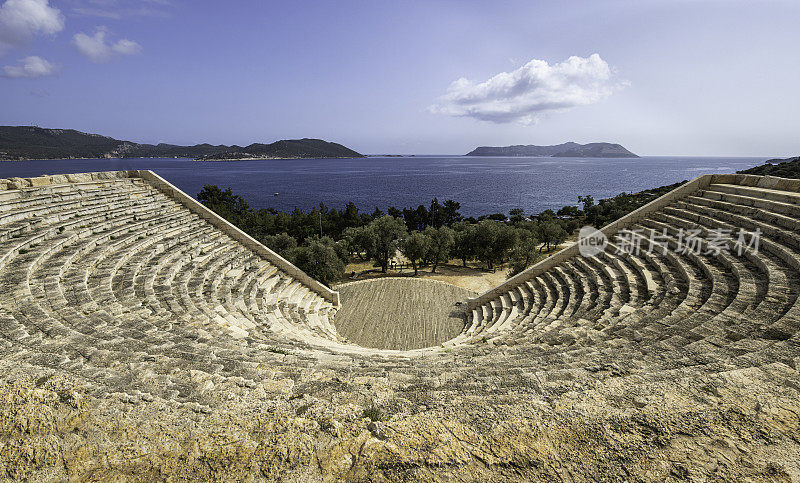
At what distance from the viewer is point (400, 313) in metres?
14.2

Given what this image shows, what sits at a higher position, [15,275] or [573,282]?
[15,275]

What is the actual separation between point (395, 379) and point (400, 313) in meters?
9.57

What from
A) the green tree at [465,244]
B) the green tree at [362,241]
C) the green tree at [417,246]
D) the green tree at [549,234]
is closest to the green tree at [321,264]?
the green tree at [362,241]

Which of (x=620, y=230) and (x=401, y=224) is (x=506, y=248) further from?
(x=620, y=230)

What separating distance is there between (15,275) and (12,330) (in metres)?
3.09

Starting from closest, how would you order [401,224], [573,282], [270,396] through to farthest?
[270,396] < [573,282] < [401,224]

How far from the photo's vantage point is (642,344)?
5828 mm

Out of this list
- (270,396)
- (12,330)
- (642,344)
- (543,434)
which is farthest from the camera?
(642,344)

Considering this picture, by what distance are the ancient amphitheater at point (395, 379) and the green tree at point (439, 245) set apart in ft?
41.3

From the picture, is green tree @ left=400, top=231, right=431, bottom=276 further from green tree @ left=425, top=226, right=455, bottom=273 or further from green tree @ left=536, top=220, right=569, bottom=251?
green tree @ left=536, top=220, right=569, bottom=251

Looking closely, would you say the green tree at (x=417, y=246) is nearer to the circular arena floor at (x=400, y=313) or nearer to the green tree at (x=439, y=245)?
the green tree at (x=439, y=245)

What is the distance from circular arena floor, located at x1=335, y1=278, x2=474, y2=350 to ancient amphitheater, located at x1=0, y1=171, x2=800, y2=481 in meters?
2.48

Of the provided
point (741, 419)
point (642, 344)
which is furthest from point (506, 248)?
point (741, 419)

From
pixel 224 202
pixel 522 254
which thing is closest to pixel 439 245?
pixel 522 254
